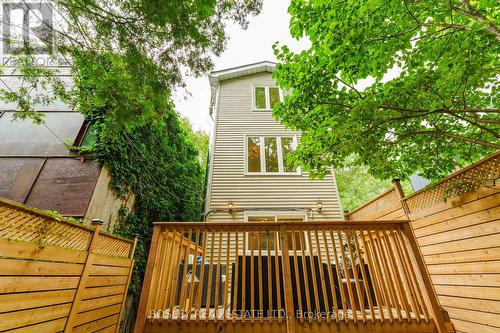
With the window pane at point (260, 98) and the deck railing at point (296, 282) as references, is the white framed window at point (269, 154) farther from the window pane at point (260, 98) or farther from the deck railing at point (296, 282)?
the deck railing at point (296, 282)

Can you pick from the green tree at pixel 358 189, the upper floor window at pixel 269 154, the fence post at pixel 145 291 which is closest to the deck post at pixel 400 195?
the upper floor window at pixel 269 154

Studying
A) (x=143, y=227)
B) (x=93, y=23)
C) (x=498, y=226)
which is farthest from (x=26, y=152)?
(x=498, y=226)

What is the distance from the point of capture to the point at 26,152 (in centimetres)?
439

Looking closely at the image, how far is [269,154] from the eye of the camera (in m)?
7.50

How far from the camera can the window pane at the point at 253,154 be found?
727 centimetres

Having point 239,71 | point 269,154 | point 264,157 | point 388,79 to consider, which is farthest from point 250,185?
point 239,71

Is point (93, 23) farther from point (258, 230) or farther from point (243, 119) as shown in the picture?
→ point (243, 119)

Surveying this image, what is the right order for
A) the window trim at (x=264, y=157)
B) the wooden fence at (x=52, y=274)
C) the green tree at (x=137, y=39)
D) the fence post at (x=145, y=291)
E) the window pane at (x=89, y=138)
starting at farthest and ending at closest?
1. the window trim at (x=264, y=157)
2. the window pane at (x=89, y=138)
3. the green tree at (x=137, y=39)
4. the fence post at (x=145, y=291)
5. the wooden fence at (x=52, y=274)

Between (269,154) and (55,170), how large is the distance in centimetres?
571

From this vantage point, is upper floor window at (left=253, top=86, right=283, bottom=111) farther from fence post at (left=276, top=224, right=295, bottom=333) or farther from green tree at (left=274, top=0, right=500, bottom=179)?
fence post at (left=276, top=224, right=295, bottom=333)

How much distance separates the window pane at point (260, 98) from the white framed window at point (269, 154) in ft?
5.32

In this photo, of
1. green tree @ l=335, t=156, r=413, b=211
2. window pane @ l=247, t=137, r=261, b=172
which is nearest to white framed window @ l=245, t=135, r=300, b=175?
window pane @ l=247, t=137, r=261, b=172

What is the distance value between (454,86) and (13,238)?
545 centimetres

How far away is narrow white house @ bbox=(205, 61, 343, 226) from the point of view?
6492 millimetres
